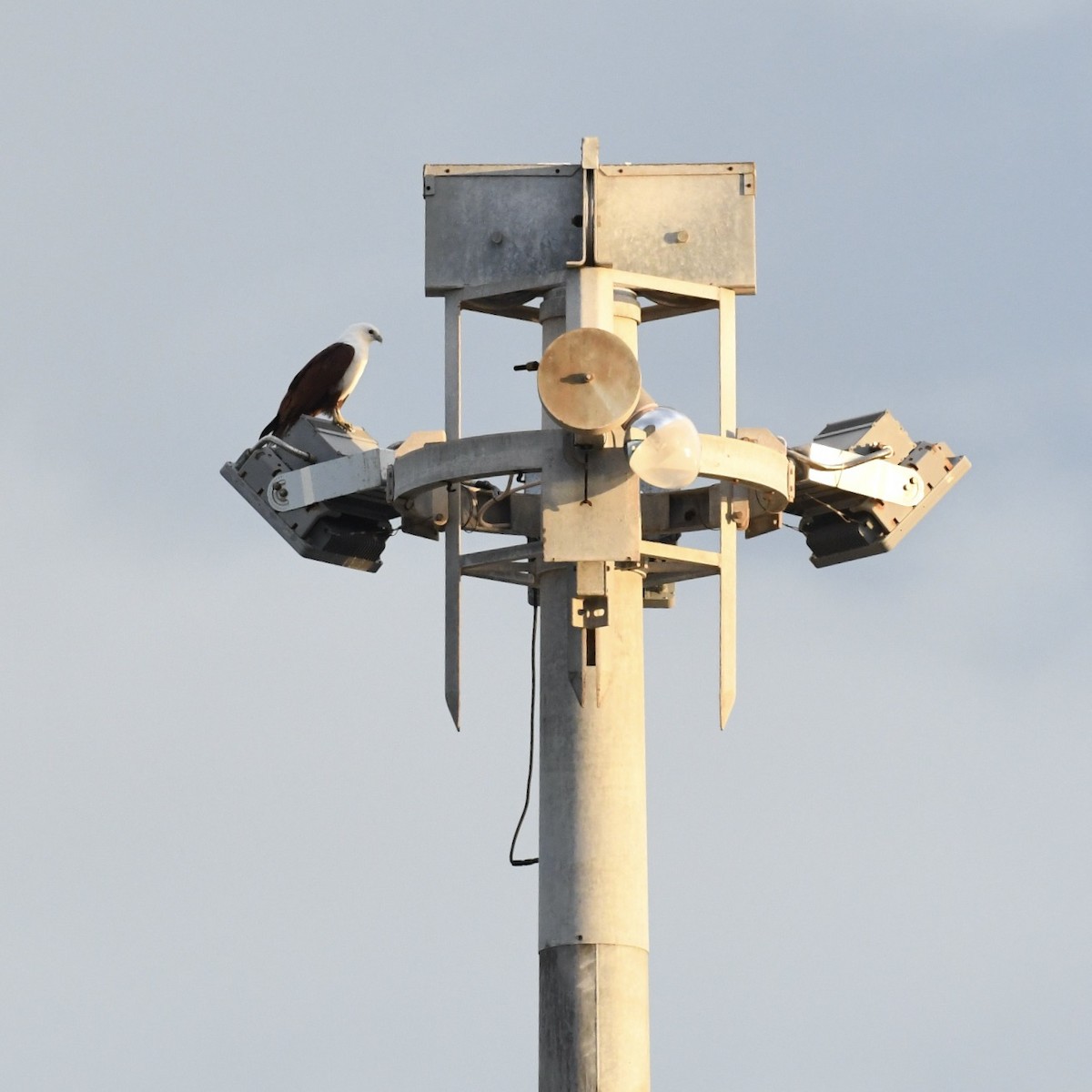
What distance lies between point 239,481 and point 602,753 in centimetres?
579

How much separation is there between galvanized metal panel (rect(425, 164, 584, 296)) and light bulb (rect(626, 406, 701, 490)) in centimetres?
288

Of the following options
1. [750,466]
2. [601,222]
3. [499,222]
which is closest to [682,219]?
[601,222]

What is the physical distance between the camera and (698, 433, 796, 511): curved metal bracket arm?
39594mm

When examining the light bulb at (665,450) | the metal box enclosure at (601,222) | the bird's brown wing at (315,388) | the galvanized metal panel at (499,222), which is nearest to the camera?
the light bulb at (665,450)

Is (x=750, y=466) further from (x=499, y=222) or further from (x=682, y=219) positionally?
(x=499, y=222)

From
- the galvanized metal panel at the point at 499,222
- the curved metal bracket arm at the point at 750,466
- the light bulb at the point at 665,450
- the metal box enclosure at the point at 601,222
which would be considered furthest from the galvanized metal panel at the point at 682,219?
the light bulb at the point at 665,450

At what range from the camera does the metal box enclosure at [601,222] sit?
40.8 metres

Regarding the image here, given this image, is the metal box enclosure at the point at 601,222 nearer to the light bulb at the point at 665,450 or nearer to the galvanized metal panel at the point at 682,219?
the galvanized metal panel at the point at 682,219

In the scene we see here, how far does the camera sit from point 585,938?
38844mm

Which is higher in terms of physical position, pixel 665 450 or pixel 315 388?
pixel 315 388

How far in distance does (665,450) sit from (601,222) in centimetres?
328

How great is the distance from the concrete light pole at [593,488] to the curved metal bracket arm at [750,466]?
3 cm

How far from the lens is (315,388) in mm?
44375

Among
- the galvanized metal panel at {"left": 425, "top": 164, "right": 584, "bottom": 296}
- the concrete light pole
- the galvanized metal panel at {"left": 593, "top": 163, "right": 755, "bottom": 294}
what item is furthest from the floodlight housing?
the galvanized metal panel at {"left": 425, "top": 164, "right": 584, "bottom": 296}
